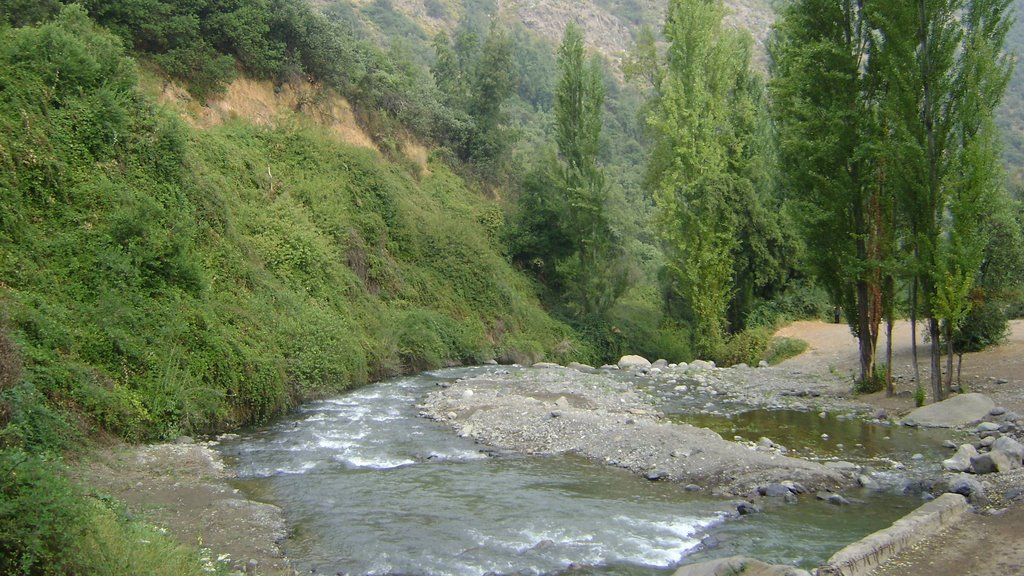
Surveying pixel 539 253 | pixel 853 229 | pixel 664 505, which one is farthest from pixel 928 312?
pixel 539 253

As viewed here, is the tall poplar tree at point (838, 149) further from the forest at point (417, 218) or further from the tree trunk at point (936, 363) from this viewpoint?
the tree trunk at point (936, 363)

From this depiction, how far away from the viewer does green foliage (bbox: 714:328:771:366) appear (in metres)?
28.7

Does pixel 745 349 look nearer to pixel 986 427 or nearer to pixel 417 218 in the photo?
pixel 417 218

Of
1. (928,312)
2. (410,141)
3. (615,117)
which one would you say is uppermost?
(615,117)

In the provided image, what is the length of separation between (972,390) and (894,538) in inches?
429

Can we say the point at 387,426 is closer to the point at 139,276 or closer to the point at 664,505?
the point at 139,276

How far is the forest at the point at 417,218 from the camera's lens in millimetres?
11781

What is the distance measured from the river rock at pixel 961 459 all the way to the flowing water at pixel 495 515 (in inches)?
61.2

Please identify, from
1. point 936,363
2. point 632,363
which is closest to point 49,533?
point 936,363

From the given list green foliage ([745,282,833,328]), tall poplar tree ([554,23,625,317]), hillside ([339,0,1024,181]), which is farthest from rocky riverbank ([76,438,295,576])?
hillside ([339,0,1024,181])

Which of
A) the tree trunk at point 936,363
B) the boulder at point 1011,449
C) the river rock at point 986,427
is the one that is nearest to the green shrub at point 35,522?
the boulder at point 1011,449

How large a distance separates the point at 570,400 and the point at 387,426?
467 centimetres

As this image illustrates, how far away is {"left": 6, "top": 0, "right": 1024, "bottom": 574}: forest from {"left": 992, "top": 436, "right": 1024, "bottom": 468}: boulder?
436 centimetres

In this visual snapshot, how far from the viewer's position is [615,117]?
7919 centimetres
